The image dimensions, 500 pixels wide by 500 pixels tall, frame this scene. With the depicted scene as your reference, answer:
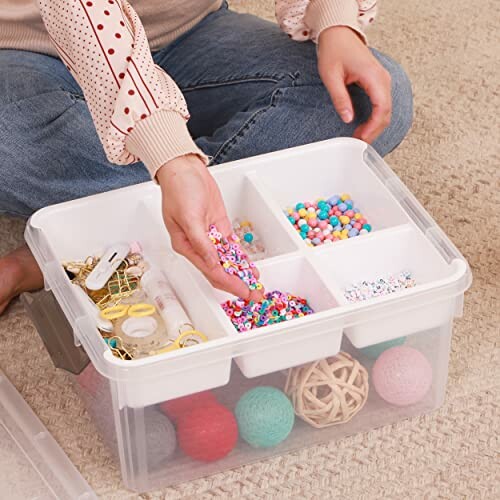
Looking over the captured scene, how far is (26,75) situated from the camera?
4.40 ft

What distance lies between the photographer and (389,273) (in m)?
1.25

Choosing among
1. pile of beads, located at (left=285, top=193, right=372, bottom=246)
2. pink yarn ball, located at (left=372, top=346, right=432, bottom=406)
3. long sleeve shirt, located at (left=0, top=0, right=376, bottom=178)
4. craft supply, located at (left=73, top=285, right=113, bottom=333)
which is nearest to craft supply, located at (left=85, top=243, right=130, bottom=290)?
craft supply, located at (left=73, top=285, right=113, bottom=333)

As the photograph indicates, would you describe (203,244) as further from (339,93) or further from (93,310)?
(339,93)

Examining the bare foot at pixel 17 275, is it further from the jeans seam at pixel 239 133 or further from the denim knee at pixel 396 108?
the denim knee at pixel 396 108

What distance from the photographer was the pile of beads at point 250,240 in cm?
128

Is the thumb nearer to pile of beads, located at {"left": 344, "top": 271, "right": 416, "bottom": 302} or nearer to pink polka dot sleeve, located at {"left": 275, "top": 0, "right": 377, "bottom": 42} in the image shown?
pile of beads, located at {"left": 344, "top": 271, "right": 416, "bottom": 302}

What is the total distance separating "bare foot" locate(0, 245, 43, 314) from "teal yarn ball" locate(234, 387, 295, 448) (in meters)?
0.39

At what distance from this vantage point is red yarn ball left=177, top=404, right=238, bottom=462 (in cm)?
111

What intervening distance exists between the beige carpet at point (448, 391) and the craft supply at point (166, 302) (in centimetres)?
18

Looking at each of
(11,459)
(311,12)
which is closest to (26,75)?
(311,12)

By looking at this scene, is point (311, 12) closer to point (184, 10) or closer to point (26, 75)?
point (184, 10)

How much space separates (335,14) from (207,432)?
582 mm

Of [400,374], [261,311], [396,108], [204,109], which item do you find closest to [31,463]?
[261,311]

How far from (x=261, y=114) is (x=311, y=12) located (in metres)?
0.16
